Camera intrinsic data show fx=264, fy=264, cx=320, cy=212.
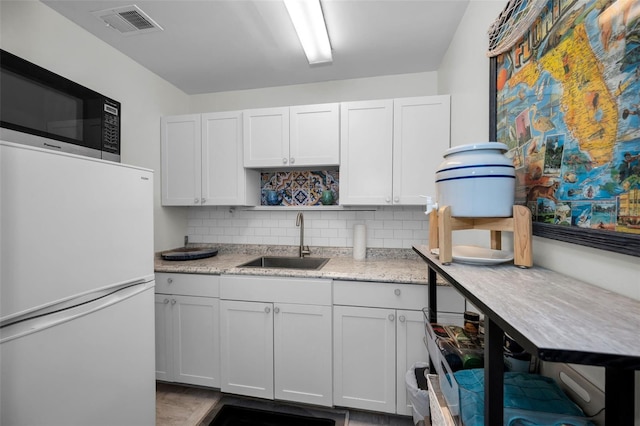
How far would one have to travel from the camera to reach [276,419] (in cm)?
174

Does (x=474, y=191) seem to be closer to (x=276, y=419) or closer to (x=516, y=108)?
(x=516, y=108)

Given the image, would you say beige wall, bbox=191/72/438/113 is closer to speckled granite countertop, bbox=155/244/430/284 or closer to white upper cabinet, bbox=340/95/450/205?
white upper cabinet, bbox=340/95/450/205

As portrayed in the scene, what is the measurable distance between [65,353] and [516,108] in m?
1.97

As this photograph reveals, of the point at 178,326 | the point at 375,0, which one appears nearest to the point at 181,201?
the point at 178,326

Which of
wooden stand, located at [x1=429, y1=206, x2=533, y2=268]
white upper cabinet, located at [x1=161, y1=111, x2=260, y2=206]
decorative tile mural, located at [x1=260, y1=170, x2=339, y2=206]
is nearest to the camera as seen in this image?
wooden stand, located at [x1=429, y1=206, x2=533, y2=268]

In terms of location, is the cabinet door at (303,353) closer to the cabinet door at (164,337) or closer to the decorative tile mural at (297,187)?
the cabinet door at (164,337)

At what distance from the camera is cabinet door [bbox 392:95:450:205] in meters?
1.98

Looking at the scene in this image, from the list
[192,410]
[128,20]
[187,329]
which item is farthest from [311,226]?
[128,20]

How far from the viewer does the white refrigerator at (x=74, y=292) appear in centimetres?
90

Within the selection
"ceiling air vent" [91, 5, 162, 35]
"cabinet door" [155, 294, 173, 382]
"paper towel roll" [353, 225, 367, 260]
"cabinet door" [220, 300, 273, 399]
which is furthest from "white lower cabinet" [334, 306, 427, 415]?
"ceiling air vent" [91, 5, 162, 35]

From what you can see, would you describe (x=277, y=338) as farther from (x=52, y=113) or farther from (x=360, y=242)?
(x=52, y=113)

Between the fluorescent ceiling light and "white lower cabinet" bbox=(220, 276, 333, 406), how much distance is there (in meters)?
1.59

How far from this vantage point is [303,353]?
5.89 ft

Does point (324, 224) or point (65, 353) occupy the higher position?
point (324, 224)
